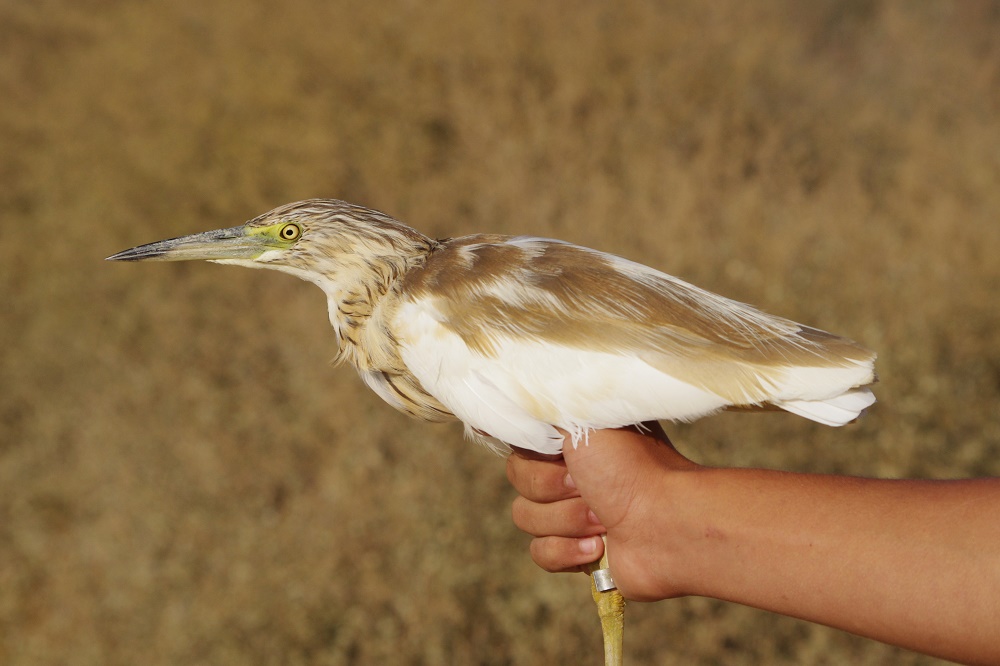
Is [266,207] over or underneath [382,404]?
over

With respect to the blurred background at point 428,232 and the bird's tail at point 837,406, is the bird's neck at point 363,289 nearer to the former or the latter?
the bird's tail at point 837,406

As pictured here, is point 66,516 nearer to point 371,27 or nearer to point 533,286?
point 371,27

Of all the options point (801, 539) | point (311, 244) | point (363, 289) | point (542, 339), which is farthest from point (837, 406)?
point (311, 244)

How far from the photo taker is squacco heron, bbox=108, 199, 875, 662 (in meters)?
1.34

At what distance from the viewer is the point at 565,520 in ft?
5.01

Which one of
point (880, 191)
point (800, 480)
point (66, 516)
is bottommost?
point (66, 516)

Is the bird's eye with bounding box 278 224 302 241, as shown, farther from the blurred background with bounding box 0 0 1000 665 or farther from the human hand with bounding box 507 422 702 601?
the blurred background with bounding box 0 0 1000 665

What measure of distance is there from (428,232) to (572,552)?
4.31 m

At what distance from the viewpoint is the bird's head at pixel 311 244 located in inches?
64.3

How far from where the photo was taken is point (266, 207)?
6609 mm

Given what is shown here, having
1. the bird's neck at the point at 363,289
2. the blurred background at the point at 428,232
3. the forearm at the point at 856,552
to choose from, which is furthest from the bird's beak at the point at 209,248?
the blurred background at the point at 428,232

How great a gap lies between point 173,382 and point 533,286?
4.66 meters

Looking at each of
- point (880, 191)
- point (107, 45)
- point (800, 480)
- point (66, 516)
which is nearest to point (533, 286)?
point (800, 480)

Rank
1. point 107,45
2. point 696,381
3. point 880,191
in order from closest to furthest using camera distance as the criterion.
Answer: point 696,381
point 880,191
point 107,45
